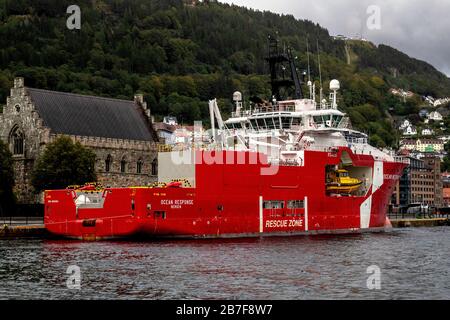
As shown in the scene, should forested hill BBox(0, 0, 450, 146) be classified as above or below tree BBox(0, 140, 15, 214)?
above

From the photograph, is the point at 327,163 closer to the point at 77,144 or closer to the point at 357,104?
the point at 77,144

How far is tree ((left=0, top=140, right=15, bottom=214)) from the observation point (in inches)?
2425

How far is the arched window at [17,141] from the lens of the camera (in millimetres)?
67812

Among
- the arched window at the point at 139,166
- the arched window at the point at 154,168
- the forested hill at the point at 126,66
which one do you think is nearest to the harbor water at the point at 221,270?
the arched window at the point at 139,166

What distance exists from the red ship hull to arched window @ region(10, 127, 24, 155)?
75.6ft

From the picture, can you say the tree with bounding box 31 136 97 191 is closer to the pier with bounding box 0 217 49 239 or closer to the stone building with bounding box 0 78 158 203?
the stone building with bounding box 0 78 158 203

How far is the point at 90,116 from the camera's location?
72.0m

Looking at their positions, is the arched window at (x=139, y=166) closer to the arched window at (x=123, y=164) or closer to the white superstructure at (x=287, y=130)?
the arched window at (x=123, y=164)

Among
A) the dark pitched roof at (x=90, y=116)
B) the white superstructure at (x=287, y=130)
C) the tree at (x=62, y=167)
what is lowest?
the tree at (x=62, y=167)

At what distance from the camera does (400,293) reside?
26.0 m

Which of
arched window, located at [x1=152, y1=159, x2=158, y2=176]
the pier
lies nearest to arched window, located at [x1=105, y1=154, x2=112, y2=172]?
arched window, located at [x1=152, y1=159, x2=158, y2=176]

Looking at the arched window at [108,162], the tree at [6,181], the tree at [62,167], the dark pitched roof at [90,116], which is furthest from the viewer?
the arched window at [108,162]

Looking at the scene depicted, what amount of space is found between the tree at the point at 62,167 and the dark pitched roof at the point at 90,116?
16.2ft
